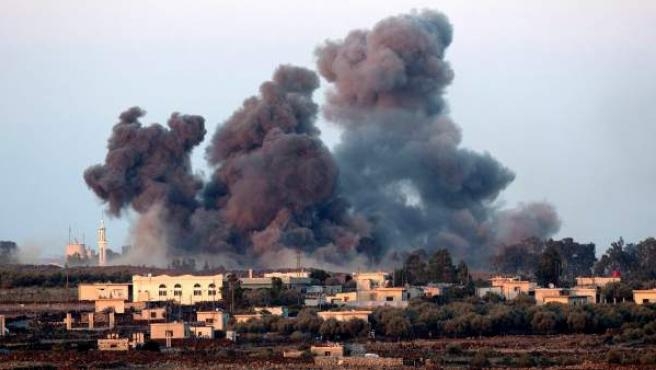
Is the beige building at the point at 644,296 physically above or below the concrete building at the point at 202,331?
above

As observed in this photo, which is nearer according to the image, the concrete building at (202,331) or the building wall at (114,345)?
the building wall at (114,345)

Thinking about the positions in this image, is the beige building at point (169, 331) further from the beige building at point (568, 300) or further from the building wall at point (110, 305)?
the beige building at point (568, 300)

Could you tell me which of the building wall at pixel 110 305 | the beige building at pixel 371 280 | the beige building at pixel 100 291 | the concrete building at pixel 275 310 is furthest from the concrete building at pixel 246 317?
the beige building at pixel 371 280

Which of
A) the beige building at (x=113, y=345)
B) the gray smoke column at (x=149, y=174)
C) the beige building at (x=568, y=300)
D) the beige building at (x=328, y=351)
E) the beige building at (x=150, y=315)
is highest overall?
the gray smoke column at (x=149, y=174)

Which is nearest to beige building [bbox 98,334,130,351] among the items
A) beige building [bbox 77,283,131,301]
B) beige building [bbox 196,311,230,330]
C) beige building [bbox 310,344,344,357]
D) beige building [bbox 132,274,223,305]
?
beige building [bbox 310,344,344,357]

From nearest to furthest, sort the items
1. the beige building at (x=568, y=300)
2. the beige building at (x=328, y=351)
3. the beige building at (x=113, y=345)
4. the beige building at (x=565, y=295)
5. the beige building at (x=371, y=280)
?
1. the beige building at (x=328, y=351)
2. the beige building at (x=113, y=345)
3. the beige building at (x=568, y=300)
4. the beige building at (x=565, y=295)
5. the beige building at (x=371, y=280)

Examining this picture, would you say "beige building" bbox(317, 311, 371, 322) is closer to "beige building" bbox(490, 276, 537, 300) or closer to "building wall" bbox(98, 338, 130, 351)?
"building wall" bbox(98, 338, 130, 351)

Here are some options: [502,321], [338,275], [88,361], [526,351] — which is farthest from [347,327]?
[338,275]

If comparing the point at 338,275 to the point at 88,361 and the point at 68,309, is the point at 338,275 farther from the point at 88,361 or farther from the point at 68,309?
the point at 88,361
